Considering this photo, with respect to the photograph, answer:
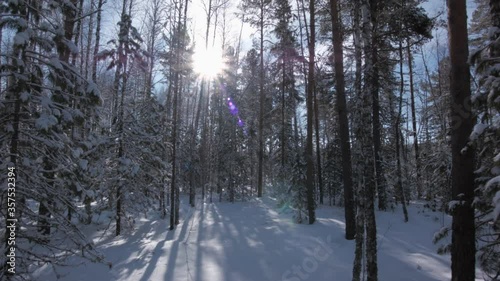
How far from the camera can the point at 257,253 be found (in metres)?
9.86

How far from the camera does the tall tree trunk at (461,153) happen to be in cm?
591

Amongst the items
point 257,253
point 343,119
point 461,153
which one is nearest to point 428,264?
point 461,153

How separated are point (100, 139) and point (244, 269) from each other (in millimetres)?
8317

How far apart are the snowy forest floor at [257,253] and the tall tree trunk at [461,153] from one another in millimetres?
1590

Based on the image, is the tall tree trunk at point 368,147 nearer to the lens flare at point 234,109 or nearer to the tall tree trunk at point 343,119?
the tall tree trunk at point 343,119

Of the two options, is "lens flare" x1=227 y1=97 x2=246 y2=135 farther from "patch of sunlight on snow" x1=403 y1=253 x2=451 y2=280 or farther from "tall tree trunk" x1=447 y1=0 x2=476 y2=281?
"tall tree trunk" x1=447 y1=0 x2=476 y2=281

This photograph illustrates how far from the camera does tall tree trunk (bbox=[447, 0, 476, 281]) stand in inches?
233

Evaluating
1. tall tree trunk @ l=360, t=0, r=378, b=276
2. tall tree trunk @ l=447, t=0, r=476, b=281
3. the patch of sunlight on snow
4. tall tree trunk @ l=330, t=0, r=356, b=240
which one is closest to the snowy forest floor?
the patch of sunlight on snow

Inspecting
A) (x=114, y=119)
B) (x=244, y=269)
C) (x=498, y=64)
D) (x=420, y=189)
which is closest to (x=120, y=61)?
(x=114, y=119)

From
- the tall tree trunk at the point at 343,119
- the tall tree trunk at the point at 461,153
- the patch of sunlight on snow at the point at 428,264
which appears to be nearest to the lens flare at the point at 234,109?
the tall tree trunk at the point at 343,119

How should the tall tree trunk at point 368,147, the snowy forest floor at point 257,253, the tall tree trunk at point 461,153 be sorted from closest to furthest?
1. the tall tree trunk at point 461,153
2. the tall tree trunk at point 368,147
3. the snowy forest floor at point 257,253

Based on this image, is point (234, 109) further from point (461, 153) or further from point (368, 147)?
point (461, 153)

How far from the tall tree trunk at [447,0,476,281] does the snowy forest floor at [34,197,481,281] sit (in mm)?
1590

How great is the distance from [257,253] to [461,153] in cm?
648
